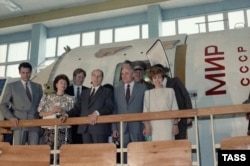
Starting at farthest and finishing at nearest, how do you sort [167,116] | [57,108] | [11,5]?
[11,5]
[57,108]
[167,116]

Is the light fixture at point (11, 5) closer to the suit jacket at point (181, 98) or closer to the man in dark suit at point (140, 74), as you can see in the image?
the man in dark suit at point (140, 74)

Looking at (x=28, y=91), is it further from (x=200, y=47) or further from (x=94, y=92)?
(x=200, y=47)

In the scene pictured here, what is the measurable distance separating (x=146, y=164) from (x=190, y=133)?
1202 millimetres

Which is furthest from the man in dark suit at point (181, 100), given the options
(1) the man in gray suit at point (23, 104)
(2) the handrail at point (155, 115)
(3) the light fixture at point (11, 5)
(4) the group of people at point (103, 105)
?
(3) the light fixture at point (11, 5)

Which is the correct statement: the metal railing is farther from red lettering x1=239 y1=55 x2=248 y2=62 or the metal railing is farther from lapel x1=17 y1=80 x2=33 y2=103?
red lettering x1=239 y1=55 x2=248 y2=62

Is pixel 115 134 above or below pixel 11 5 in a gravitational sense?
below

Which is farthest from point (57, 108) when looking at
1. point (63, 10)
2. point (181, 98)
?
point (63, 10)

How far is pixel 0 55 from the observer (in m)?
13.7

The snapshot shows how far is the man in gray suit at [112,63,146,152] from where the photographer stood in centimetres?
378

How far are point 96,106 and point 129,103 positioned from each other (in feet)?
1.25

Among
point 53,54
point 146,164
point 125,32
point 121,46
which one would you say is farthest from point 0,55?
point 146,164

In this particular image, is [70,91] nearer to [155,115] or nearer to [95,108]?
[95,108]

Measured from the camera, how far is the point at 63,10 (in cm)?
1195

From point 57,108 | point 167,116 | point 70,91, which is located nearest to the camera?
point 167,116
